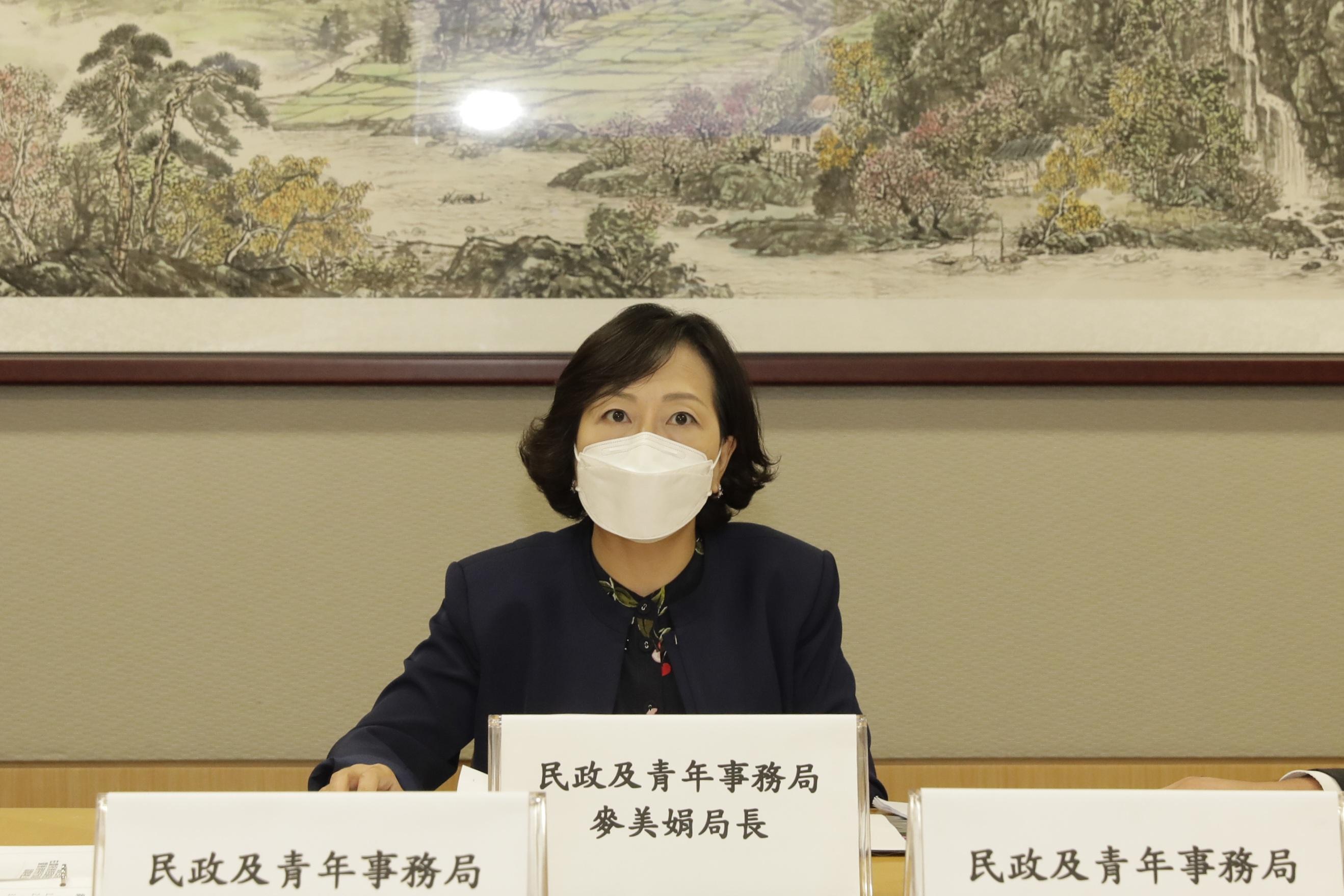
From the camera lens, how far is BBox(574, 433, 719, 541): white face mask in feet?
4.64

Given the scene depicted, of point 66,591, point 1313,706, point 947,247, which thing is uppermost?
point 947,247

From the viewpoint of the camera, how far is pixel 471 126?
2.13 m

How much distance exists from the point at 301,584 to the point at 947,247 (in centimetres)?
146

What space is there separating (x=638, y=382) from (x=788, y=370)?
2.34 ft

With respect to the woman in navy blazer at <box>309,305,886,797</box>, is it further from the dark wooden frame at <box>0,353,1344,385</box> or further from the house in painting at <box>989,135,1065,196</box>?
the house in painting at <box>989,135,1065,196</box>

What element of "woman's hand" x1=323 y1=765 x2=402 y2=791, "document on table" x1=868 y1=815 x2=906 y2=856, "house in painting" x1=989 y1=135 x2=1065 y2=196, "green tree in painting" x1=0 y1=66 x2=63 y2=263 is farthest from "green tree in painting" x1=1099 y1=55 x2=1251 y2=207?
"green tree in painting" x1=0 y1=66 x2=63 y2=263

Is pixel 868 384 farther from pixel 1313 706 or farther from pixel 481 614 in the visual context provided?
pixel 1313 706

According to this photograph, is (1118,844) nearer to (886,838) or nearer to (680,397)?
(886,838)

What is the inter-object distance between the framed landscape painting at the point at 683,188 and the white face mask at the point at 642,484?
2.31ft

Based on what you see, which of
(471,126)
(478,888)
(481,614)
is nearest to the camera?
(478,888)

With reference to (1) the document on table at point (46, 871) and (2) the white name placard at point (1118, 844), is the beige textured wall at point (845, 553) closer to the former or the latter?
(1) the document on table at point (46, 871)

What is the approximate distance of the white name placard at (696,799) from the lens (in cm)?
92

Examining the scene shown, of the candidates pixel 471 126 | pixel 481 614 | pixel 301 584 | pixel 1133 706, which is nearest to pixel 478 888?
pixel 481 614

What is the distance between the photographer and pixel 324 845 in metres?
0.82
